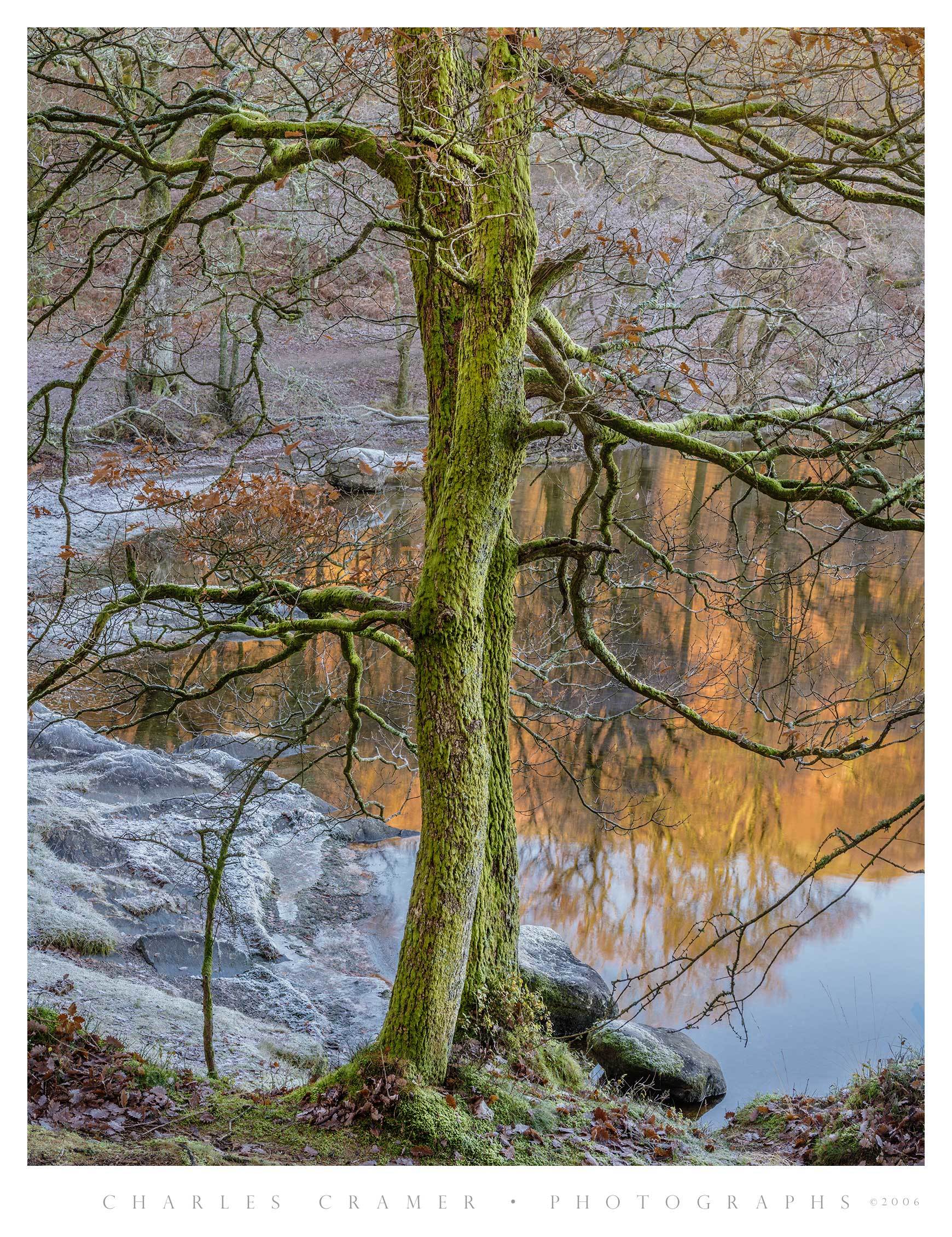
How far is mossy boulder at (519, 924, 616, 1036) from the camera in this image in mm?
5410

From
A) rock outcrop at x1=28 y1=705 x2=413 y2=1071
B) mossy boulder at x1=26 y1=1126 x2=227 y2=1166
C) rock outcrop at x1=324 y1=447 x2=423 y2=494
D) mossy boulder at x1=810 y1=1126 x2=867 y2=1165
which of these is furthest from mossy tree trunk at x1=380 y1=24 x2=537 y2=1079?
rock outcrop at x1=324 y1=447 x2=423 y2=494

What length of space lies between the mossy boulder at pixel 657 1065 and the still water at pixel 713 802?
158mm

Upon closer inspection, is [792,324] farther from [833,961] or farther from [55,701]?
[55,701]

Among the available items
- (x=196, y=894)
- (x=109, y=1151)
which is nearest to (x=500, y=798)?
(x=109, y=1151)

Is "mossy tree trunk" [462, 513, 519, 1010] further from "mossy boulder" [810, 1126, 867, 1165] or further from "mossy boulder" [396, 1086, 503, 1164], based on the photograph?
"mossy boulder" [810, 1126, 867, 1165]

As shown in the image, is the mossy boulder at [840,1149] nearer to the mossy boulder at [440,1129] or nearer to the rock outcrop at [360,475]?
the mossy boulder at [440,1129]

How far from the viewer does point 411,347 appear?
55.9ft

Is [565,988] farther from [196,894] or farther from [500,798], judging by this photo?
[196,894]

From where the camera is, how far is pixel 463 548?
351 cm

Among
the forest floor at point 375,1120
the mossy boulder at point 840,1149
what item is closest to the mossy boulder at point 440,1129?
the forest floor at point 375,1120

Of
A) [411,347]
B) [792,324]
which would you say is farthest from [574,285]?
[411,347]

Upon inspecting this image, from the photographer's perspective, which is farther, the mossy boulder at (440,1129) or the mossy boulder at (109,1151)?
the mossy boulder at (440,1129)

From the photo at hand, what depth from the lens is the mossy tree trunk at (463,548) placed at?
3389 millimetres

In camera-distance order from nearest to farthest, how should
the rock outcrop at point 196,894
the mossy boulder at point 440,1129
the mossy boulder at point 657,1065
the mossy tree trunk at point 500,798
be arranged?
the mossy boulder at point 440,1129
the mossy tree trunk at point 500,798
the rock outcrop at point 196,894
the mossy boulder at point 657,1065
